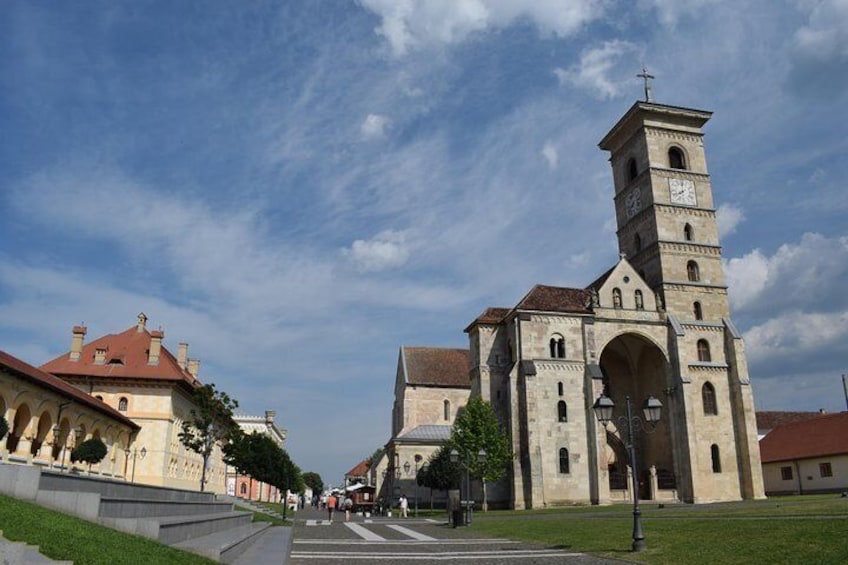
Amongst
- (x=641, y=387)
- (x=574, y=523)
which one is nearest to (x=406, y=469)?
(x=641, y=387)

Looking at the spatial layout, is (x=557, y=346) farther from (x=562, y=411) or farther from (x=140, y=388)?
(x=140, y=388)

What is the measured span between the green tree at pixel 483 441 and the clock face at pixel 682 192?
24215 millimetres

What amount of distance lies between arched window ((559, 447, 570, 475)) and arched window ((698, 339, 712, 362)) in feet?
43.6

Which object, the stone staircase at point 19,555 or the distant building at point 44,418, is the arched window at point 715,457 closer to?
the distant building at point 44,418

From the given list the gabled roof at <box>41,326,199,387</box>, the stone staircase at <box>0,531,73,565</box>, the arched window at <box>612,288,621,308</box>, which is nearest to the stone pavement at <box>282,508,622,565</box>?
the stone staircase at <box>0,531,73,565</box>

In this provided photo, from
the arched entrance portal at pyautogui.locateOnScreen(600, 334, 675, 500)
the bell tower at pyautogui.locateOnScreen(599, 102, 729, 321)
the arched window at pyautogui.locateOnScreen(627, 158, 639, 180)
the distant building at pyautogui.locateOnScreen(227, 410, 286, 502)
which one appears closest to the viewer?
the arched entrance portal at pyautogui.locateOnScreen(600, 334, 675, 500)

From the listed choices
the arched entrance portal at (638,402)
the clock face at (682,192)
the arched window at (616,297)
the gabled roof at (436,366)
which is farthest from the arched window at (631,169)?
the gabled roof at (436,366)

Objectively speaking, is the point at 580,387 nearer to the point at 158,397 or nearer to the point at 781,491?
the point at 781,491

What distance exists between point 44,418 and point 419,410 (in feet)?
140

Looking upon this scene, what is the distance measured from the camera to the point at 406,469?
213ft

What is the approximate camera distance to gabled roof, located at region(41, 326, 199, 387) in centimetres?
4566

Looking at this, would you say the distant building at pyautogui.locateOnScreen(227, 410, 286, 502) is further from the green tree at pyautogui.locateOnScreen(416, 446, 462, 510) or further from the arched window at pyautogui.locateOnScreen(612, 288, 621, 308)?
the arched window at pyautogui.locateOnScreen(612, 288, 621, 308)

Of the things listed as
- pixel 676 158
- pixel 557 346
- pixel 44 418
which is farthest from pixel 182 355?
pixel 676 158

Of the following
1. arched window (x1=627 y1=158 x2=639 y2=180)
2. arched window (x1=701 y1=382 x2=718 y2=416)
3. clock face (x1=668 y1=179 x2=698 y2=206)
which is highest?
arched window (x1=627 y1=158 x2=639 y2=180)
